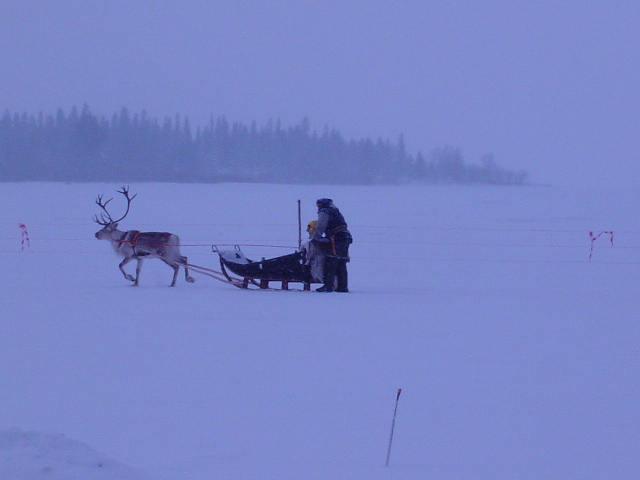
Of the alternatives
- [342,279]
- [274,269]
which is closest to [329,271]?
[342,279]

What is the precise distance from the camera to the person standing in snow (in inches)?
431

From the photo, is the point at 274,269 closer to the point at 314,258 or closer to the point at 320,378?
the point at 314,258

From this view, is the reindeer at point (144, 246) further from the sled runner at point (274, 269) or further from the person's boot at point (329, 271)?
the person's boot at point (329, 271)

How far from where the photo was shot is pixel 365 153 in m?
77.4

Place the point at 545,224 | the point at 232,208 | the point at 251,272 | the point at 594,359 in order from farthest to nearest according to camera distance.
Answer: the point at 232,208 → the point at 545,224 → the point at 251,272 → the point at 594,359

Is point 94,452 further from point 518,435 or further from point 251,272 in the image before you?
point 251,272

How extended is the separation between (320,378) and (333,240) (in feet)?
16.1

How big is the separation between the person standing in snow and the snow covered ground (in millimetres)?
389

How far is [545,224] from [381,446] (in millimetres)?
23138

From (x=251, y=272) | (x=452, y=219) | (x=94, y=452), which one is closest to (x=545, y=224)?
(x=452, y=219)

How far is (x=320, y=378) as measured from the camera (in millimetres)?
6172

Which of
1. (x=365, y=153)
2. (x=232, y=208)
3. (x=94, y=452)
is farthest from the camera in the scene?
(x=365, y=153)

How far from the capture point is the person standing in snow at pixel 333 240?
10945 mm

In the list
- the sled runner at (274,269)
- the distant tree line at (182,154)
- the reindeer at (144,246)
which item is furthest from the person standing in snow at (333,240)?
the distant tree line at (182,154)
